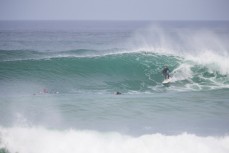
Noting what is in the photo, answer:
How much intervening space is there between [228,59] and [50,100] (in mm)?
15164

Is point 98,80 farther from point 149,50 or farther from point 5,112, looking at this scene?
point 5,112

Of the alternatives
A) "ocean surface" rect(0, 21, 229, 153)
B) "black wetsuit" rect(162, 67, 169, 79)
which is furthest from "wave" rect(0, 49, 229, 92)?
"black wetsuit" rect(162, 67, 169, 79)

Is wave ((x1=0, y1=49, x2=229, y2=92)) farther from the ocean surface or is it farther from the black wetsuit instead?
the black wetsuit

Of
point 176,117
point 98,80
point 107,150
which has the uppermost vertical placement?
point 98,80

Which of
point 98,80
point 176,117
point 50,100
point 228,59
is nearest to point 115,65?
→ point 98,80

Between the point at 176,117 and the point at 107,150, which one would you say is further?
the point at 176,117

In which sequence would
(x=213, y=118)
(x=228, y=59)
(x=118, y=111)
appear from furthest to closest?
(x=228, y=59)
(x=118, y=111)
(x=213, y=118)

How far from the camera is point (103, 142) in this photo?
11.4 meters

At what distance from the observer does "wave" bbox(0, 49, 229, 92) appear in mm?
22531

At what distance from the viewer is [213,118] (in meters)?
14.1

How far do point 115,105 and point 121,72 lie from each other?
385 inches

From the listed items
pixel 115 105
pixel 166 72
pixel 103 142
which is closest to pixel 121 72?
pixel 166 72

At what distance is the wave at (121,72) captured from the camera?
22531 mm

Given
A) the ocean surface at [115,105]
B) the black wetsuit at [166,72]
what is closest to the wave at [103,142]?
the ocean surface at [115,105]
